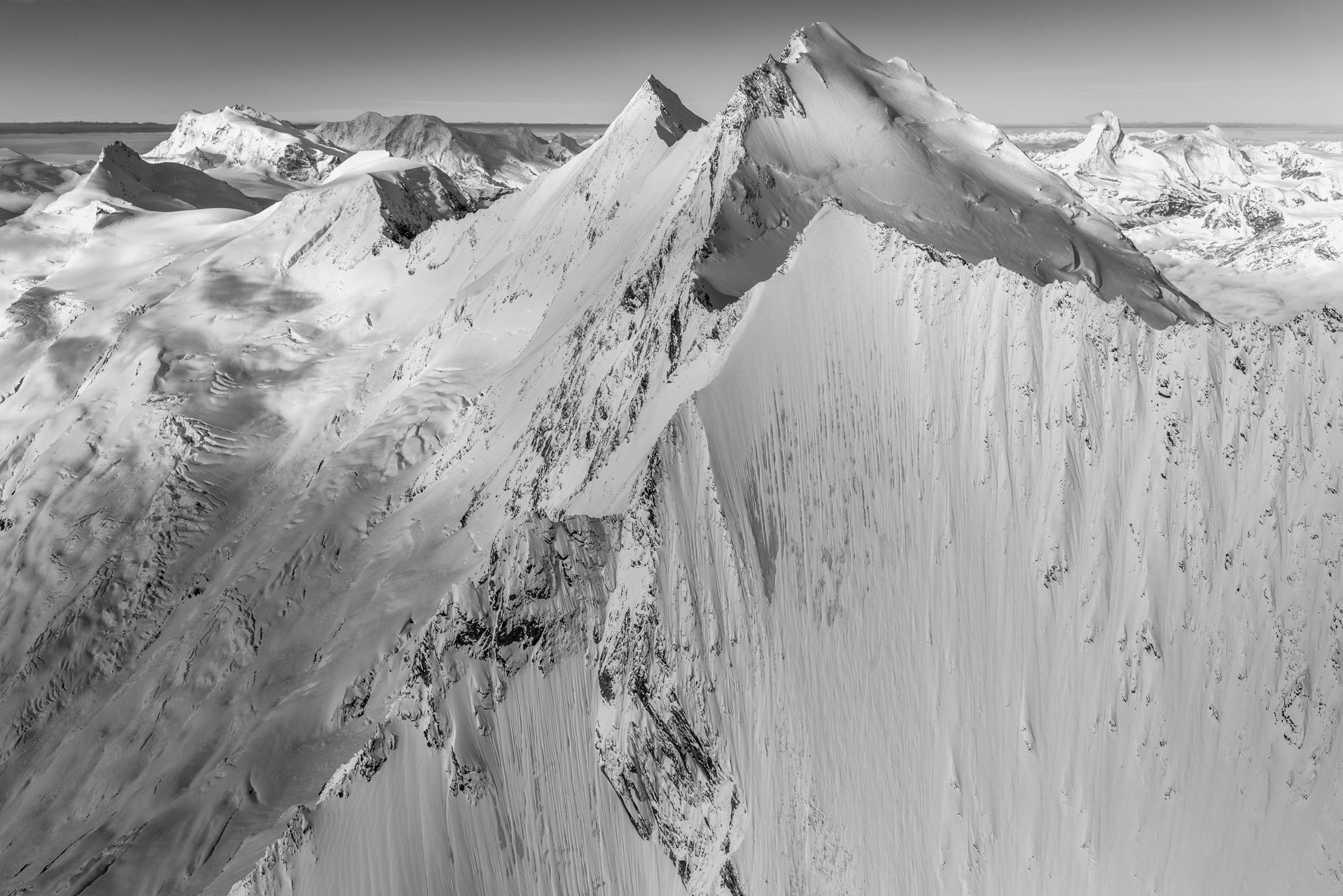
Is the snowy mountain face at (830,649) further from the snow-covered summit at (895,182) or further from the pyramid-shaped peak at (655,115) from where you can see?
the pyramid-shaped peak at (655,115)

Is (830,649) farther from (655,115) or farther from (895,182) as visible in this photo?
(655,115)

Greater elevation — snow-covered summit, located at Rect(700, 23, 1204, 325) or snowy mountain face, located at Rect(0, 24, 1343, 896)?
snow-covered summit, located at Rect(700, 23, 1204, 325)

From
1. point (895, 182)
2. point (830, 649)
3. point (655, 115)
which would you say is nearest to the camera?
point (830, 649)

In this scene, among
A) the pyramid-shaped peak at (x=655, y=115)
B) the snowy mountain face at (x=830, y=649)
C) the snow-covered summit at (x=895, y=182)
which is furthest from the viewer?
the pyramid-shaped peak at (x=655, y=115)

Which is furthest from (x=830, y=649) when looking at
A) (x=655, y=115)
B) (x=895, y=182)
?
(x=655, y=115)

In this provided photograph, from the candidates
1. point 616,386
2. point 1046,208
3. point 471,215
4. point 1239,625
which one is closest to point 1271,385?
point 1239,625

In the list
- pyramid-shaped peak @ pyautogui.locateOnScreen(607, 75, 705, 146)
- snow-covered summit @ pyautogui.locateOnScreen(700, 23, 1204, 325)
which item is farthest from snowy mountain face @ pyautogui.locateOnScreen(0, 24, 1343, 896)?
pyramid-shaped peak @ pyautogui.locateOnScreen(607, 75, 705, 146)

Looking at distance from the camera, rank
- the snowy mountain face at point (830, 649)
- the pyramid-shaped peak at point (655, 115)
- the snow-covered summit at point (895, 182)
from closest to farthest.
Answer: the snowy mountain face at point (830, 649), the snow-covered summit at point (895, 182), the pyramid-shaped peak at point (655, 115)

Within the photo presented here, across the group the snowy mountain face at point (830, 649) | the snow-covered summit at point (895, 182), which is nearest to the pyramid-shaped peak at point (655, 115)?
the snow-covered summit at point (895, 182)

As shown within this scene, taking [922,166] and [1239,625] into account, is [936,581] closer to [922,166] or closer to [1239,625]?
[1239,625]

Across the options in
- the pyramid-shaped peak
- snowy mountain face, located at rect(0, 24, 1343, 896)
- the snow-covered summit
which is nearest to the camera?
snowy mountain face, located at rect(0, 24, 1343, 896)

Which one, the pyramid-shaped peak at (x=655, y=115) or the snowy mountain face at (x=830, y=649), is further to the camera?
the pyramid-shaped peak at (x=655, y=115)

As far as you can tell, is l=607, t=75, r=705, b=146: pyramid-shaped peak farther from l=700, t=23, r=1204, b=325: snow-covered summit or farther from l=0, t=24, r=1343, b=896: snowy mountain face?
l=0, t=24, r=1343, b=896: snowy mountain face
